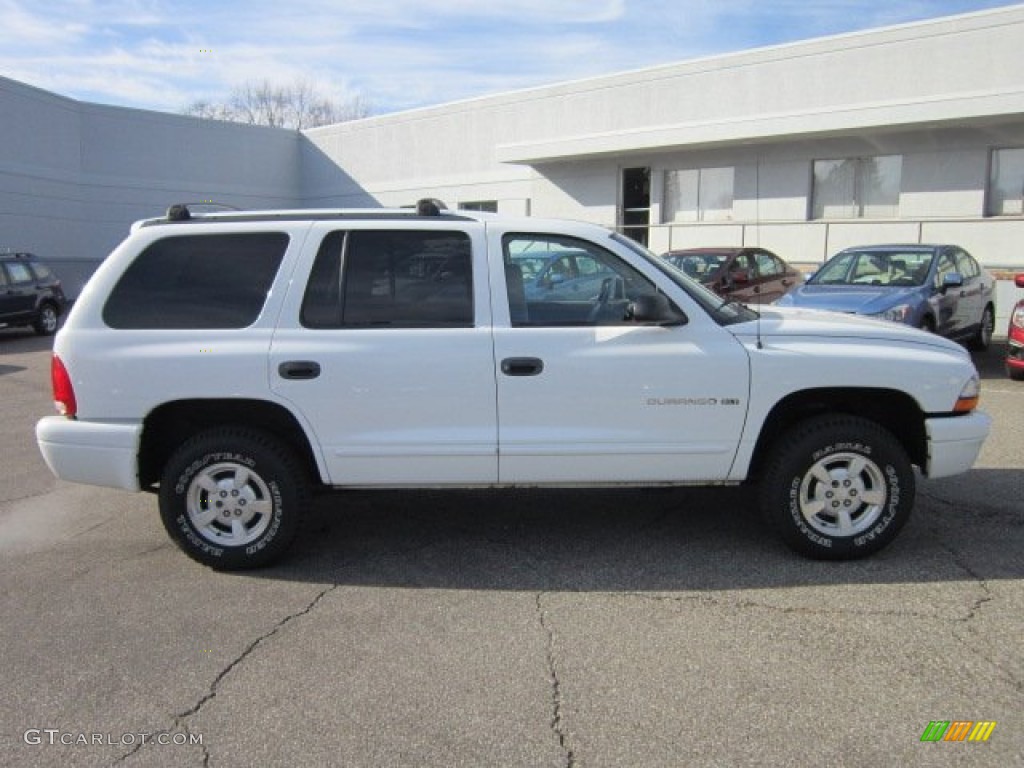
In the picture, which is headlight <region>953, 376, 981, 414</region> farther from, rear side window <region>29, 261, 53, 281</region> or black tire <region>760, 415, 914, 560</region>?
rear side window <region>29, 261, 53, 281</region>

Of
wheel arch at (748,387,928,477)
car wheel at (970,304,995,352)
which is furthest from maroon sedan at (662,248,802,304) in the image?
wheel arch at (748,387,928,477)

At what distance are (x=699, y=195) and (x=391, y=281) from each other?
18.2 m

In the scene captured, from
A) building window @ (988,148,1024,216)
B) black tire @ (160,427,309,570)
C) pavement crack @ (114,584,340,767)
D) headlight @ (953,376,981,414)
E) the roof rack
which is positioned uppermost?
building window @ (988,148,1024,216)

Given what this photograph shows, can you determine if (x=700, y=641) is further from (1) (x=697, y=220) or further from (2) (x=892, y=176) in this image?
(1) (x=697, y=220)

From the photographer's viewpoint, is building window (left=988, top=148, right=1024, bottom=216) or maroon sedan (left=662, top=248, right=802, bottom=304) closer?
maroon sedan (left=662, top=248, right=802, bottom=304)

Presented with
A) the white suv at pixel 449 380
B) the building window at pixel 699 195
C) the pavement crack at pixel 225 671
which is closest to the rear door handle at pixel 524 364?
the white suv at pixel 449 380

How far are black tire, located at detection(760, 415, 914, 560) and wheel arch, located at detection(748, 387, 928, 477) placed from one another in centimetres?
11

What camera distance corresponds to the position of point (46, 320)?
1820cm

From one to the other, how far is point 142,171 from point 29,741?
1250 inches

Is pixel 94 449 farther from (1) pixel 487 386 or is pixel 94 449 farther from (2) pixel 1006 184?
(2) pixel 1006 184

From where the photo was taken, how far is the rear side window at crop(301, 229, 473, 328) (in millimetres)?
4582

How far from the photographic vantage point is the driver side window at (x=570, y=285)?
461 cm

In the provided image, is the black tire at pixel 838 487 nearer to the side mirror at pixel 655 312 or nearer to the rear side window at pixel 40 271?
the side mirror at pixel 655 312

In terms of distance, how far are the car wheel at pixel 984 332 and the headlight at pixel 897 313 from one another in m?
3.64
